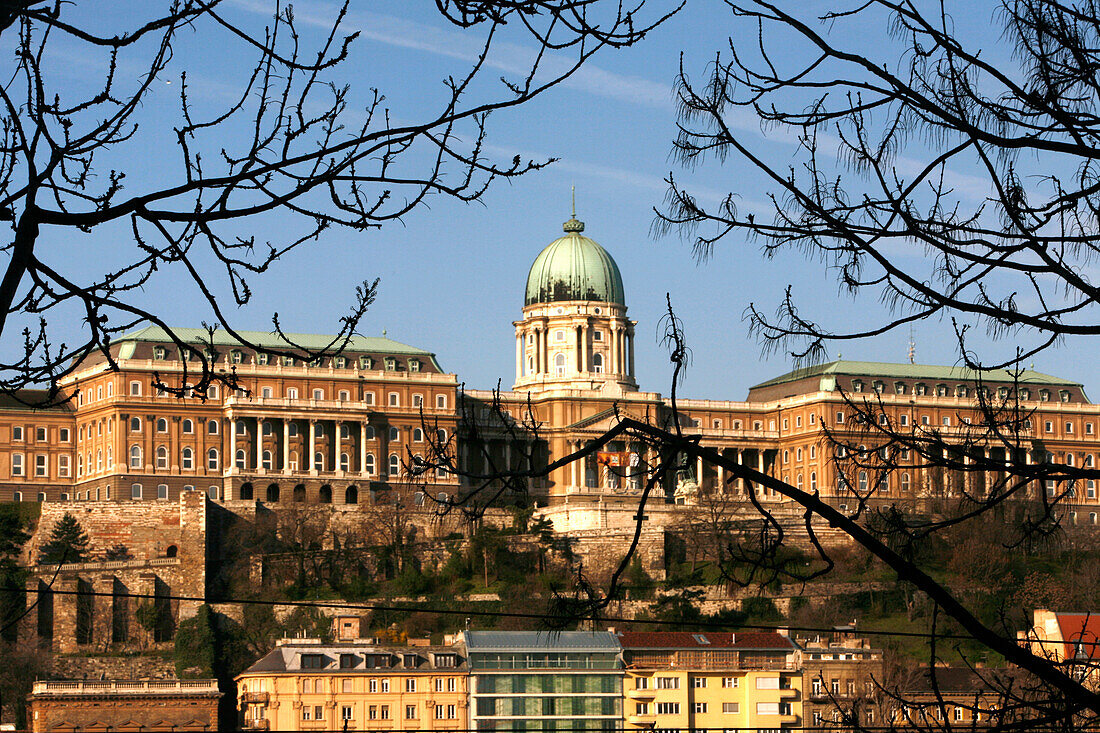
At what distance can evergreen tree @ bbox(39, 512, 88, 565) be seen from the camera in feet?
320

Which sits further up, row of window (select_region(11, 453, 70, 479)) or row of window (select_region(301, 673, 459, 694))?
row of window (select_region(11, 453, 70, 479))

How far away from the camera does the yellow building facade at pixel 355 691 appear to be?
278ft

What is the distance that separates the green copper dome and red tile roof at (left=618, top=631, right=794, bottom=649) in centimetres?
5275

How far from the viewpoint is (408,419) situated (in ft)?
407

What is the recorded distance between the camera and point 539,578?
343 feet

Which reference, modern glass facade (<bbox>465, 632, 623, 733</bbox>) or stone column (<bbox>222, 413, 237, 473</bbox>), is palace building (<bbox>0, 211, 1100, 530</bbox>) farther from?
modern glass facade (<bbox>465, 632, 623, 733</bbox>)

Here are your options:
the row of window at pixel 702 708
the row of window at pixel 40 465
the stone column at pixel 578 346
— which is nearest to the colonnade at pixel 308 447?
the row of window at pixel 40 465

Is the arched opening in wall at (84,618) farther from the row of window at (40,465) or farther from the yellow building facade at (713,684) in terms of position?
the row of window at (40,465)

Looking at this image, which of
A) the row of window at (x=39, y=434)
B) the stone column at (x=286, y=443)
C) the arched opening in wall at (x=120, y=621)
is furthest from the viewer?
the row of window at (x=39, y=434)

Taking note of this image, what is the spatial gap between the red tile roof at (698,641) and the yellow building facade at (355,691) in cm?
896

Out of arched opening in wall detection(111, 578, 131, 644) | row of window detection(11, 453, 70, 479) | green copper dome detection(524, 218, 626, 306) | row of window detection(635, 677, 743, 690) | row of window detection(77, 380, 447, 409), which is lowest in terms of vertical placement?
row of window detection(635, 677, 743, 690)

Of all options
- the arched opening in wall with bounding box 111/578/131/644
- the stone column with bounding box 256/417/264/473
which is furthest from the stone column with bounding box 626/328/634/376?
the arched opening in wall with bounding box 111/578/131/644

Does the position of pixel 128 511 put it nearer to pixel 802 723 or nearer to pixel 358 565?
pixel 358 565

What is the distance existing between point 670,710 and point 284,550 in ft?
96.6
